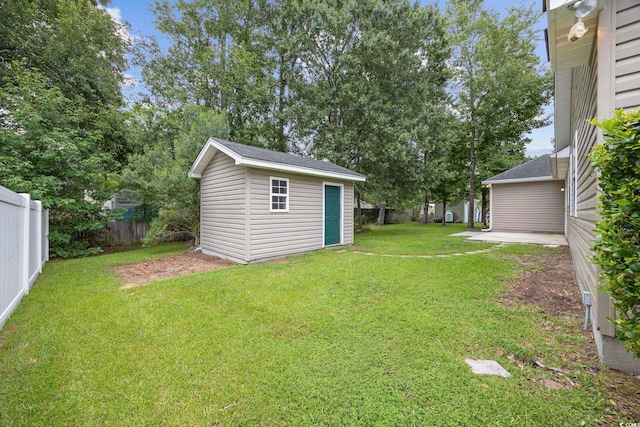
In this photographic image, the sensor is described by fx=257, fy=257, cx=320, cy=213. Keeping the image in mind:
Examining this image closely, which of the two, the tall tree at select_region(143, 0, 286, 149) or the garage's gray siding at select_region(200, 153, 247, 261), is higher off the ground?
the tall tree at select_region(143, 0, 286, 149)

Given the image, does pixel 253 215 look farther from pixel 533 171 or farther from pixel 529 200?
pixel 533 171

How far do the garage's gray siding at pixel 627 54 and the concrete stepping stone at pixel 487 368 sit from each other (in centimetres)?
249

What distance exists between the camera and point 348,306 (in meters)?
3.65

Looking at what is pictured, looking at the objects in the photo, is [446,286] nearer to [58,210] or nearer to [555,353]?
[555,353]

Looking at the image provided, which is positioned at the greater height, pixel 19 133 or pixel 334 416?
pixel 19 133

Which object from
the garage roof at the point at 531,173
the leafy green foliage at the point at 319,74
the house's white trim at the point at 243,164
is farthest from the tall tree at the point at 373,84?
the garage roof at the point at 531,173

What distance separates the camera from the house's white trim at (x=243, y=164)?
6.24 meters

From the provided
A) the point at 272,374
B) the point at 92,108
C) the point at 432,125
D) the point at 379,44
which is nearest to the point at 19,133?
the point at 92,108

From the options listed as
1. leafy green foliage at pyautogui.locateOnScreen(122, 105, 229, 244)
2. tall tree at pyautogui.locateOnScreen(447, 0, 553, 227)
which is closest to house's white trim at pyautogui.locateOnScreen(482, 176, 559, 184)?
tall tree at pyautogui.locateOnScreen(447, 0, 553, 227)

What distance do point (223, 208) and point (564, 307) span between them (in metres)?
7.39

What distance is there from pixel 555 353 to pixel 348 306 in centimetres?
220

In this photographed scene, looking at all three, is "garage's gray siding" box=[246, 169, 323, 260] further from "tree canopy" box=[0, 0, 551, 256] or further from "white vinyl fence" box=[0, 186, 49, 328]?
"white vinyl fence" box=[0, 186, 49, 328]

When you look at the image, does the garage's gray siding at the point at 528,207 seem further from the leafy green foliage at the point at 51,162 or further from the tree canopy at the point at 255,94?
the leafy green foliage at the point at 51,162

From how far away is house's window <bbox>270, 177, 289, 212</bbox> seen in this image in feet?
23.2
